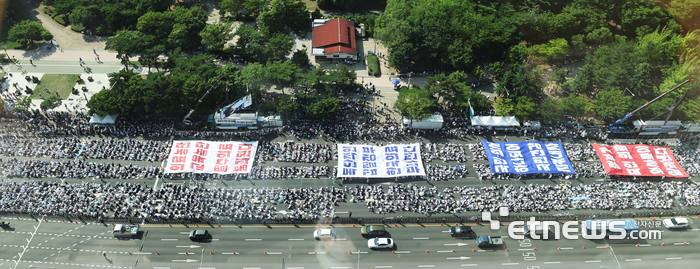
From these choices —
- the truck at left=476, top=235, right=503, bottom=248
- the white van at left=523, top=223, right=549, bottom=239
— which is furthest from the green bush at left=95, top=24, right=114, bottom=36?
the white van at left=523, top=223, right=549, bottom=239

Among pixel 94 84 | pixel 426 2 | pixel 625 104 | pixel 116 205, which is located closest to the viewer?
pixel 116 205

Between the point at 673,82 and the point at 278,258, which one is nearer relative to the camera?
the point at 278,258

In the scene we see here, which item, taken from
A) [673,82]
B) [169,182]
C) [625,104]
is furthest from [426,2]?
[169,182]

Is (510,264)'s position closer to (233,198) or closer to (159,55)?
(233,198)

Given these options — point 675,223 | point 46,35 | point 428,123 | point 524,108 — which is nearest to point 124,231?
point 428,123

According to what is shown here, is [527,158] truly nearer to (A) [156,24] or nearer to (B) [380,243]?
(B) [380,243]

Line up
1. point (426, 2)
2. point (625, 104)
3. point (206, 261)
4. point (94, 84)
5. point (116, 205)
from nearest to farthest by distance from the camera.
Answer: point (206, 261) → point (116, 205) → point (625, 104) → point (94, 84) → point (426, 2)
